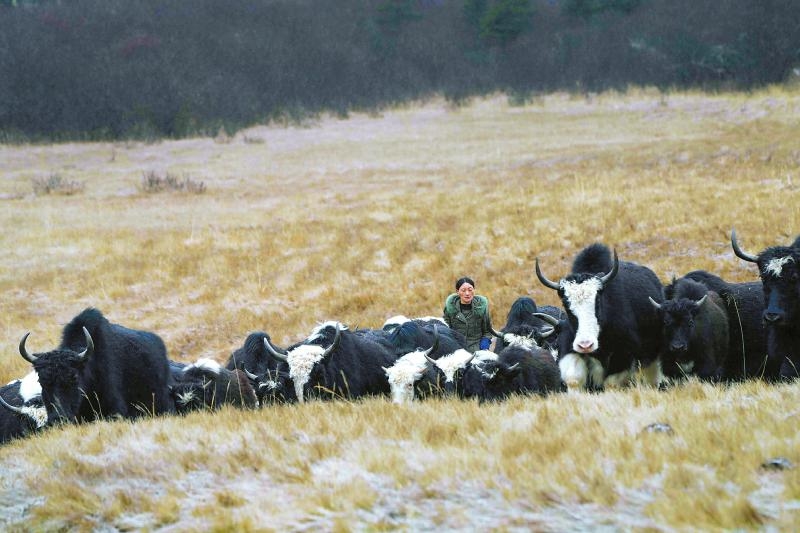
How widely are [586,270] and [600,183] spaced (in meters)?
19.6

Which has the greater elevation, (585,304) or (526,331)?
(585,304)

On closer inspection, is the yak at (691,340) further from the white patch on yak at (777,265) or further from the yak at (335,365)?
the yak at (335,365)

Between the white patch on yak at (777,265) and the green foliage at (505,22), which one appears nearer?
the white patch on yak at (777,265)

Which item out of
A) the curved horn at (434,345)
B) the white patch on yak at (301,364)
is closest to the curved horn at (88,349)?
the white patch on yak at (301,364)

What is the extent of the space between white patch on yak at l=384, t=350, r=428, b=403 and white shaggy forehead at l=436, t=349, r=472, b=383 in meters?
0.22

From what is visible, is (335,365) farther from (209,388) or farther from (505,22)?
(505,22)

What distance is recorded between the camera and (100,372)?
1168 cm

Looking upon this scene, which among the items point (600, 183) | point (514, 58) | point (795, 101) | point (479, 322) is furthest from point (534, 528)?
point (514, 58)

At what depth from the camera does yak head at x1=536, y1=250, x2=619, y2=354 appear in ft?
35.7

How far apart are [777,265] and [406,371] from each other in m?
4.55

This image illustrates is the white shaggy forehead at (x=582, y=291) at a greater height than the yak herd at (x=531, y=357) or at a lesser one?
greater

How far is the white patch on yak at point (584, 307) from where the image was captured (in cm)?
1089

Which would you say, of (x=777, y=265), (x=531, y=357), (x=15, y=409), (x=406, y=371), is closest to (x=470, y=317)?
(x=406, y=371)

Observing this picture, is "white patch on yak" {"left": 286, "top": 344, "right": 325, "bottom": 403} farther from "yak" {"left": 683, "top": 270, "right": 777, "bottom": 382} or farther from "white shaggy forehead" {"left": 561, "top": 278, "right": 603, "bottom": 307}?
"yak" {"left": 683, "top": 270, "right": 777, "bottom": 382}
